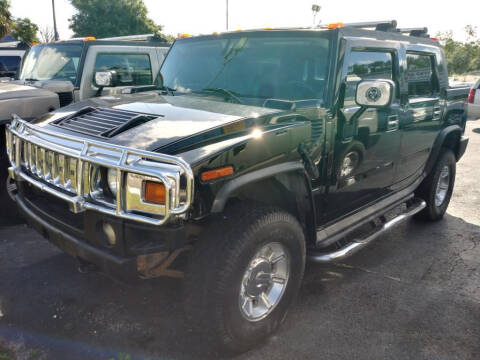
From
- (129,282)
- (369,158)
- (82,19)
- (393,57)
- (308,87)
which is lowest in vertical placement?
(129,282)

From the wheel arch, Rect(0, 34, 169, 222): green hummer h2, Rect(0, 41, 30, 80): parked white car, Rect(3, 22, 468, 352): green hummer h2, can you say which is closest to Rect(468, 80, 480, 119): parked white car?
Rect(0, 34, 169, 222): green hummer h2

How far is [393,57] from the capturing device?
3.79 m

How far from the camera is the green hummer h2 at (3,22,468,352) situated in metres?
2.27

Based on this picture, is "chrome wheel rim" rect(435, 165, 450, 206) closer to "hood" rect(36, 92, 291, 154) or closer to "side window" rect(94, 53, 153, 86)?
"hood" rect(36, 92, 291, 154)

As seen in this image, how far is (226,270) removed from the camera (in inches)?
94.0

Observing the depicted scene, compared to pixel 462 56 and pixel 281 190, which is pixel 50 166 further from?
pixel 462 56

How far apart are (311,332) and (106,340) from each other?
1.35 m

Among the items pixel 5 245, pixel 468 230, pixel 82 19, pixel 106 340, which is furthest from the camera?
pixel 82 19

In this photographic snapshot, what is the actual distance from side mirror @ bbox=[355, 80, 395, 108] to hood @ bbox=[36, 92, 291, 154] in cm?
57

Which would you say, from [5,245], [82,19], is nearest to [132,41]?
[5,245]

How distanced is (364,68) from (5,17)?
22186 millimetres

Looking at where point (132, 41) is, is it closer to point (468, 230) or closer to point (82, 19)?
point (468, 230)

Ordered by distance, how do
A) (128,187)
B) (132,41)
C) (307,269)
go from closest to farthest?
(128,187) < (307,269) < (132,41)

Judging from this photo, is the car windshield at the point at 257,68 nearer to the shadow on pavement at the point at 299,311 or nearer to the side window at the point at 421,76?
the side window at the point at 421,76
